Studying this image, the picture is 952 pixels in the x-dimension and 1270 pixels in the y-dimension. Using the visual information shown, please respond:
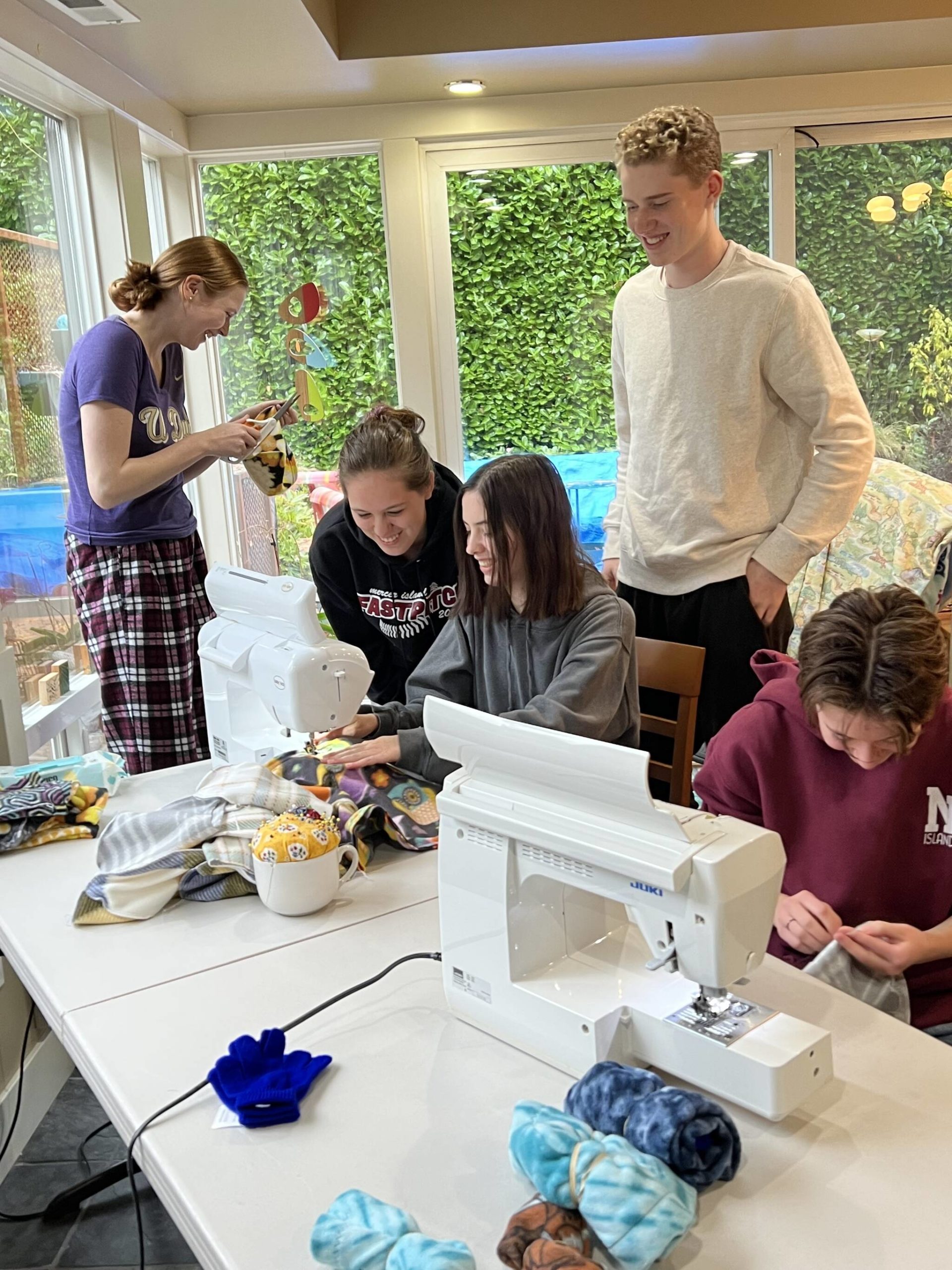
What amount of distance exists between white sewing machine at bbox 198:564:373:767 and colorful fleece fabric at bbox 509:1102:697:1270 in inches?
30.9

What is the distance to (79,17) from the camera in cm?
256

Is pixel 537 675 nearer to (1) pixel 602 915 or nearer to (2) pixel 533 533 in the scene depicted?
(2) pixel 533 533

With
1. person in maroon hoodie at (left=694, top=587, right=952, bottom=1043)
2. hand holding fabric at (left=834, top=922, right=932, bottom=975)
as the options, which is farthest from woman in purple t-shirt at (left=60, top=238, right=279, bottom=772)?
hand holding fabric at (left=834, top=922, right=932, bottom=975)

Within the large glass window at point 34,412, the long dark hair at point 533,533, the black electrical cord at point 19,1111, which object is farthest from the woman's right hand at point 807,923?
the large glass window at point 34,412

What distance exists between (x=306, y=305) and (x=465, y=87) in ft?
2.76

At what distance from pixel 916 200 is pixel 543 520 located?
2825 mm

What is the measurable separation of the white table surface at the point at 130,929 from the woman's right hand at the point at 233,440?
2.95 ft

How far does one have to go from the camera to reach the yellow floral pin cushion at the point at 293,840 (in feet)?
4.54

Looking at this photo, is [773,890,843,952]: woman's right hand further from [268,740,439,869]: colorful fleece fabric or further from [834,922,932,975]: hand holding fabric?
[268,740,439,869]: colorful fleece fabric

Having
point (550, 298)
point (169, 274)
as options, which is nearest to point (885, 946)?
point (169, 274)

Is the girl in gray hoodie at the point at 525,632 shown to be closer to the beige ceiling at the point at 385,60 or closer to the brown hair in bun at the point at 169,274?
the brown hair in bun at the point at 169,274

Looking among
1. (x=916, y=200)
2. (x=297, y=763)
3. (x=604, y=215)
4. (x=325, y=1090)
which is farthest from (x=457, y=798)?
(x=916, y=200)

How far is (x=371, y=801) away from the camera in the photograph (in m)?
1.61

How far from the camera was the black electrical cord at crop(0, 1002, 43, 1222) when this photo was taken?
1921mm
